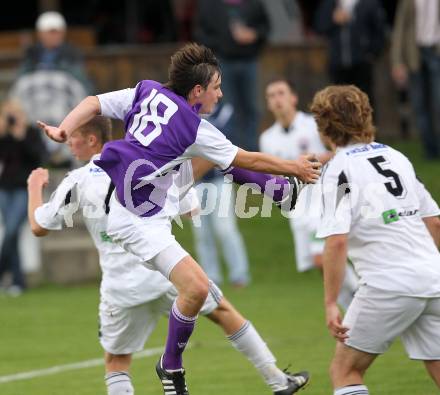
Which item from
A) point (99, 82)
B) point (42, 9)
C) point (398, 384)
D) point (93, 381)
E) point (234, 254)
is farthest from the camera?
point (42, 9)

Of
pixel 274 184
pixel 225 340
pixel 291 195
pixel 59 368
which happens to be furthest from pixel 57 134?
pixel 225 340

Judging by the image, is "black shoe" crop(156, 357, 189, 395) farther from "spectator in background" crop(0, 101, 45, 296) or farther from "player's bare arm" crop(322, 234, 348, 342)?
"spectator in background" crop(0, 101, 45, 296)

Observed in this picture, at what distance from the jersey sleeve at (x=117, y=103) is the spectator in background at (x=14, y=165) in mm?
7830

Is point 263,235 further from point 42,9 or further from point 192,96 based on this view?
point 192,96

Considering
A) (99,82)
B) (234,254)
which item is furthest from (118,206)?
(99,82)

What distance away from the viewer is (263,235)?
1745 centimetres

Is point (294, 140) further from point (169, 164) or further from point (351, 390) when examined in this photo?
point (351, 390)

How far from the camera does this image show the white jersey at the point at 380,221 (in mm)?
6668

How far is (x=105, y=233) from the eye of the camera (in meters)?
7.71

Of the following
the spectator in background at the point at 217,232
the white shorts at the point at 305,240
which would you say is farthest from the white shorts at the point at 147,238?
the spectator in background at the point at 217,232

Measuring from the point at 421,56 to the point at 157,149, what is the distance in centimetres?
1077

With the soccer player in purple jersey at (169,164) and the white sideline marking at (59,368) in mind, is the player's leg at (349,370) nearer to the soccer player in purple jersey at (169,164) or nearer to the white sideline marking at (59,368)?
the soccer player in purple jersey at (169,164)

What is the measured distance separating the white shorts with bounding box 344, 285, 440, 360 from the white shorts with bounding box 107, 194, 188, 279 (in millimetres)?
1037

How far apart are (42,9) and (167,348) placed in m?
16.9
